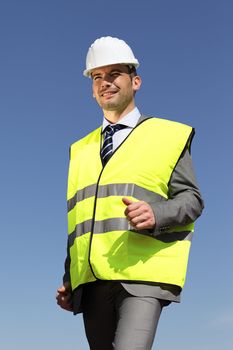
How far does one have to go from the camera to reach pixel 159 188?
15.9 ft

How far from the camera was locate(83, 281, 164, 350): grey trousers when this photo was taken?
4375 millimetres

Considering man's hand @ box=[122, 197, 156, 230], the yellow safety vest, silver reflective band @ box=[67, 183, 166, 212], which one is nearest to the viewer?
man's hand @ box=[122, 197, 156, 230]

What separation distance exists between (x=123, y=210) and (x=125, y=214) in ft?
1.06

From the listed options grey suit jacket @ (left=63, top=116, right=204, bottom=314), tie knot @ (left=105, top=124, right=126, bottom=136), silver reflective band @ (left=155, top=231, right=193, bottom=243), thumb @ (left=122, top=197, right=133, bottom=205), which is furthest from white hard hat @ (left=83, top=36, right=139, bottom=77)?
silver reflective band @ (left=155, top=231, right=193, bottom=243)

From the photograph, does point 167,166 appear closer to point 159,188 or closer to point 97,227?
point 159,188

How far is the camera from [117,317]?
462 cm

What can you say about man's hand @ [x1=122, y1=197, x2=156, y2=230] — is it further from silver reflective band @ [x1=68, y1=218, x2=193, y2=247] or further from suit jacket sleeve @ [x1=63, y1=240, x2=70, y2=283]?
suit jacket sleeve @ [x1=63, y1=240, x2=70, y2=283]

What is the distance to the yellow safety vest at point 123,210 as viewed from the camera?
4.60 metres

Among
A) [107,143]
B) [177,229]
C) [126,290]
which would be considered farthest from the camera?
[107,143]

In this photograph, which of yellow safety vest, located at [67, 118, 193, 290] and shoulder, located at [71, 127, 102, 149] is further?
shoulder, located at [71, 127, 102, 149]

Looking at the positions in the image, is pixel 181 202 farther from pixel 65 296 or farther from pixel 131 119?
pixel 65 296

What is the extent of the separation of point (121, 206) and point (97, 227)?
0.25 meters

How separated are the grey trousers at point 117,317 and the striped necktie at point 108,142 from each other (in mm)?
1026

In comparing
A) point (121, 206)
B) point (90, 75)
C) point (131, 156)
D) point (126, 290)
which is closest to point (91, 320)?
point (126, 290)
